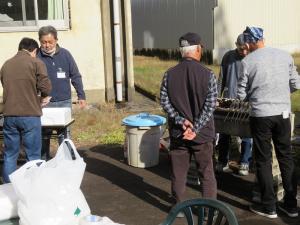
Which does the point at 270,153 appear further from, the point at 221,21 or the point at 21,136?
the point at 221,21

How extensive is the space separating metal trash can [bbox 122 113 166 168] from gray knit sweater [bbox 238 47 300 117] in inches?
81.8

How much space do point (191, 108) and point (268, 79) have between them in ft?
2.46

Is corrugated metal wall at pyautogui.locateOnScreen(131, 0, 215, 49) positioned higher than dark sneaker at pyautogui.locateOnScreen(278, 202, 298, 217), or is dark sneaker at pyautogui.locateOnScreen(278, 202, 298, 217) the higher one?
corrugated metal wall at pyautogui.locateOnScreen(131, 0, 215, 49)

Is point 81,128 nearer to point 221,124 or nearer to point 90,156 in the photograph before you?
point 90,156

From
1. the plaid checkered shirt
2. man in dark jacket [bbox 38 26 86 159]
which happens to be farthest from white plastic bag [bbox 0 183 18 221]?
man in dark jacket [bbox 38 26 86 159]

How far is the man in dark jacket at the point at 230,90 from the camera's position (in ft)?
20.5

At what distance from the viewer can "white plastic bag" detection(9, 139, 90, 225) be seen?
3291 mm

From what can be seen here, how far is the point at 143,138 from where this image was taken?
6738 millimetres

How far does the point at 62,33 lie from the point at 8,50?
1095 millimetres

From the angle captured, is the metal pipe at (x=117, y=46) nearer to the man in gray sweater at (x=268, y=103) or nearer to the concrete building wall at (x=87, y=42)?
the concrete building wall at (x=87, y=42)

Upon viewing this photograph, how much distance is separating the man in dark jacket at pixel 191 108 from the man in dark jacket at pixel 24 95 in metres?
1.39

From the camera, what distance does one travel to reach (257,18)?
17.9 m

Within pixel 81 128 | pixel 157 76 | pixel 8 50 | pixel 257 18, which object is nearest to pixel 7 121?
pixel 81 128

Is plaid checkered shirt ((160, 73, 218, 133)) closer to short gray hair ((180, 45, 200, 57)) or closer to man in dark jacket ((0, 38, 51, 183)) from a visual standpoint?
short gray hair ((180, 45, 200, 57))
